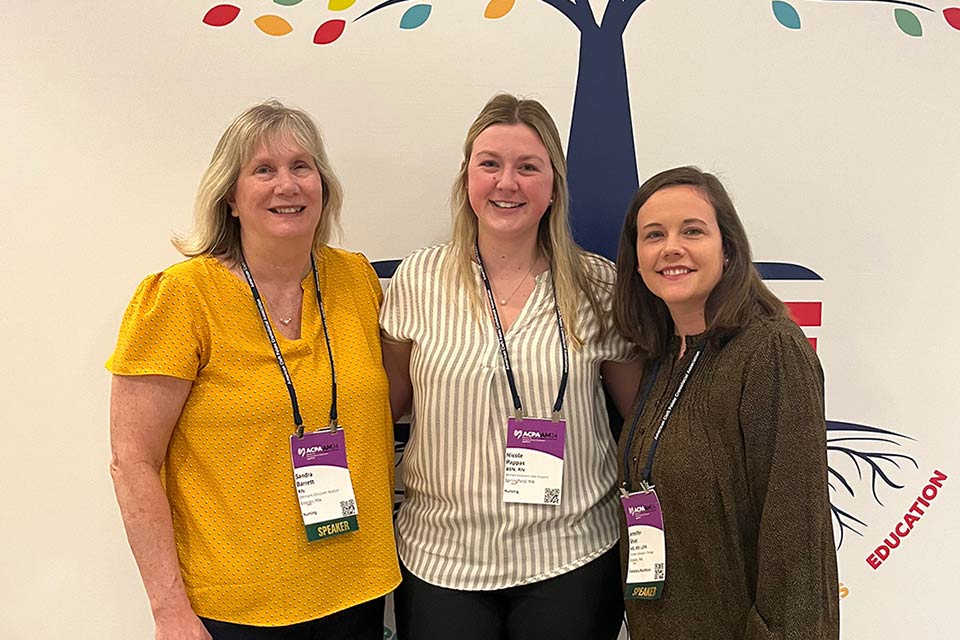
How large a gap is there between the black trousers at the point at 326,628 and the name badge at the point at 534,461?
404 mm

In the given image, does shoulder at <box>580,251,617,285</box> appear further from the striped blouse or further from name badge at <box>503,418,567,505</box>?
name badge at <box>503,418,567,505</box>

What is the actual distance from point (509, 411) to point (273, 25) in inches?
48.1

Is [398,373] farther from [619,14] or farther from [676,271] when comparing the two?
[619,14]

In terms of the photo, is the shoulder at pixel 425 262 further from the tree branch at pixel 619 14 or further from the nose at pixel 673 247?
the tree branch at pixel 619 14

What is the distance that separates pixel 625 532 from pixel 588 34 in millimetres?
1333

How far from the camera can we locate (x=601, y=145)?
208 centimetres

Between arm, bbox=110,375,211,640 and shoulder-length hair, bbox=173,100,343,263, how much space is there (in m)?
0.32

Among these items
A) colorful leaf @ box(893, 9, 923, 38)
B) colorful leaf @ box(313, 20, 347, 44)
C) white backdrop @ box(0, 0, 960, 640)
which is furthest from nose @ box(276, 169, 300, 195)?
colorful leaf @ box(893, 9, 923, 38)

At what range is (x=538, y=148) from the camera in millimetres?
1742

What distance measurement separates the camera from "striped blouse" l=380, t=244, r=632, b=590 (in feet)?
5.28

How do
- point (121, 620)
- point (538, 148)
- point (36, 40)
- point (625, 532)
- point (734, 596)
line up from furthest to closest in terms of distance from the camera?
point (121, 620)
point (36, 40)
point (538, 148)
point (625, 532)
point (734, 596)

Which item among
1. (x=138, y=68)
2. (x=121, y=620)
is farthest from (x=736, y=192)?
(x=121, y=620)

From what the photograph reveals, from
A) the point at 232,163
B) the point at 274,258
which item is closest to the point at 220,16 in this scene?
the point at 232,163

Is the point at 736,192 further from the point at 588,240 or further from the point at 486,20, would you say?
the point at 486,20
